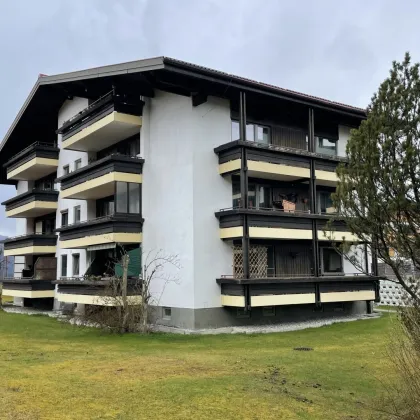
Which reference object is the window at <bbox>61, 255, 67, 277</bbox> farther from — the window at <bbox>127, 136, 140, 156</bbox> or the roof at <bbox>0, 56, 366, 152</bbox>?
the roof at <bbox>0, 56, 366, 152</bbox>

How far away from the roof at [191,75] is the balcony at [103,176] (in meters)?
3.96

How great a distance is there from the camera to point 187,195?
21.4 m

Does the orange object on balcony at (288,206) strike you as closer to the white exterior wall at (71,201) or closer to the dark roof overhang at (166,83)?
the dark roof overhang at (166,83)

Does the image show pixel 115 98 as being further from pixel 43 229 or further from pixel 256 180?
pixel 43 229

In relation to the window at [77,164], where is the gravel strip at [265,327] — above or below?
below

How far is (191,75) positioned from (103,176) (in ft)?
22.0

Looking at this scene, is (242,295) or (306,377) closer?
(306,377)

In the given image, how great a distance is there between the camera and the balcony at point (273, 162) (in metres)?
21.2

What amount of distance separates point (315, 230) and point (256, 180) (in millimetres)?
3651

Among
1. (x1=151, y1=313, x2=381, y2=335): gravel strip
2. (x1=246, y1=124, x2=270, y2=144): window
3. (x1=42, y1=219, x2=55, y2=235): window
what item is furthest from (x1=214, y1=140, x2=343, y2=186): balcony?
(x1=42, y1=219, x2=55, y2=235): window

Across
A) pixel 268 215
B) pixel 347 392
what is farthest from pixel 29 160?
pixel 347 392

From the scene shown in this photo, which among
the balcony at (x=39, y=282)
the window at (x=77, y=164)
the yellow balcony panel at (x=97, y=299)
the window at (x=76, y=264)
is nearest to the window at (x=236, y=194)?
the yellow balcony panel at (x=97, y=299)

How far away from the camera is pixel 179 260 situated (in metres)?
21.6

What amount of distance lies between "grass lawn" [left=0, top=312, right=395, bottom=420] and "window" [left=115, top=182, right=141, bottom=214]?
7395mm
